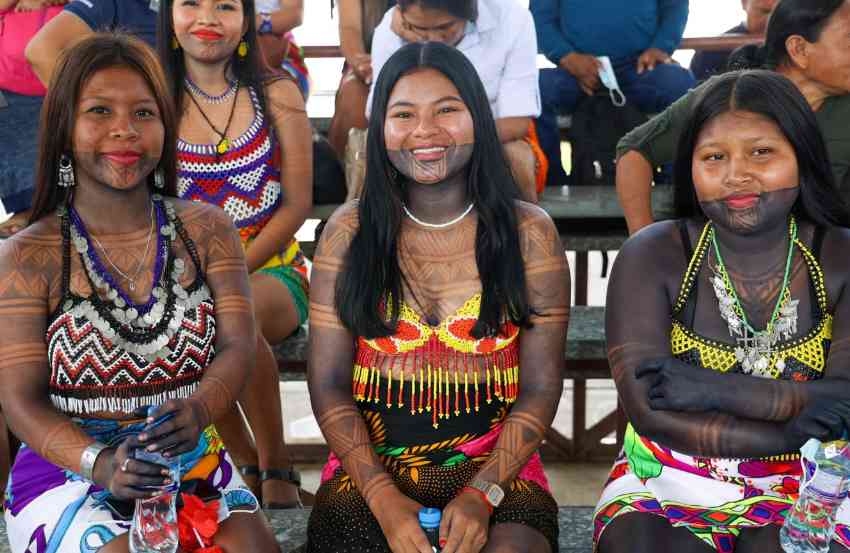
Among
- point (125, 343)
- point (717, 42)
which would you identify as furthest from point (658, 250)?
point (717, 42)

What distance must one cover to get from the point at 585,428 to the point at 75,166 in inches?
117

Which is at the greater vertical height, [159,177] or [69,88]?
[69,88]

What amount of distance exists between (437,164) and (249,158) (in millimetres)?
1072

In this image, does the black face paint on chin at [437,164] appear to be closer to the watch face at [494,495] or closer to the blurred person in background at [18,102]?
the watch face at [494,495]

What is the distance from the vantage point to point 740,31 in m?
5.10

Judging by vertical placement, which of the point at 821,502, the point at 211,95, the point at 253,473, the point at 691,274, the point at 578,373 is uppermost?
the point at 211,95

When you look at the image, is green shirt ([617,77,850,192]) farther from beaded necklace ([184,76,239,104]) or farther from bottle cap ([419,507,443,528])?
bottle cap ([419,507,443,528])

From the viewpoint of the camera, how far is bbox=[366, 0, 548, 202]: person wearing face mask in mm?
3803

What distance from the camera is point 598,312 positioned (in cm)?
399

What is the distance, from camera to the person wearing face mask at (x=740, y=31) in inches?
195

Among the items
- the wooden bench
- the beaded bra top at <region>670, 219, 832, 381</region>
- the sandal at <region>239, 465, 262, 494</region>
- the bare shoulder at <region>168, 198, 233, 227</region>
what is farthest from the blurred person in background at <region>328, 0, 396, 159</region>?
the beaded bra top at <region>670, 219, 832, 381</region>

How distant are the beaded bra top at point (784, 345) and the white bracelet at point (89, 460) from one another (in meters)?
1.22

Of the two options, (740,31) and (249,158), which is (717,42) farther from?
(249,158)

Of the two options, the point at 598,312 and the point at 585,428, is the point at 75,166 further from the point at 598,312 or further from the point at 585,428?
the point at 585,428
